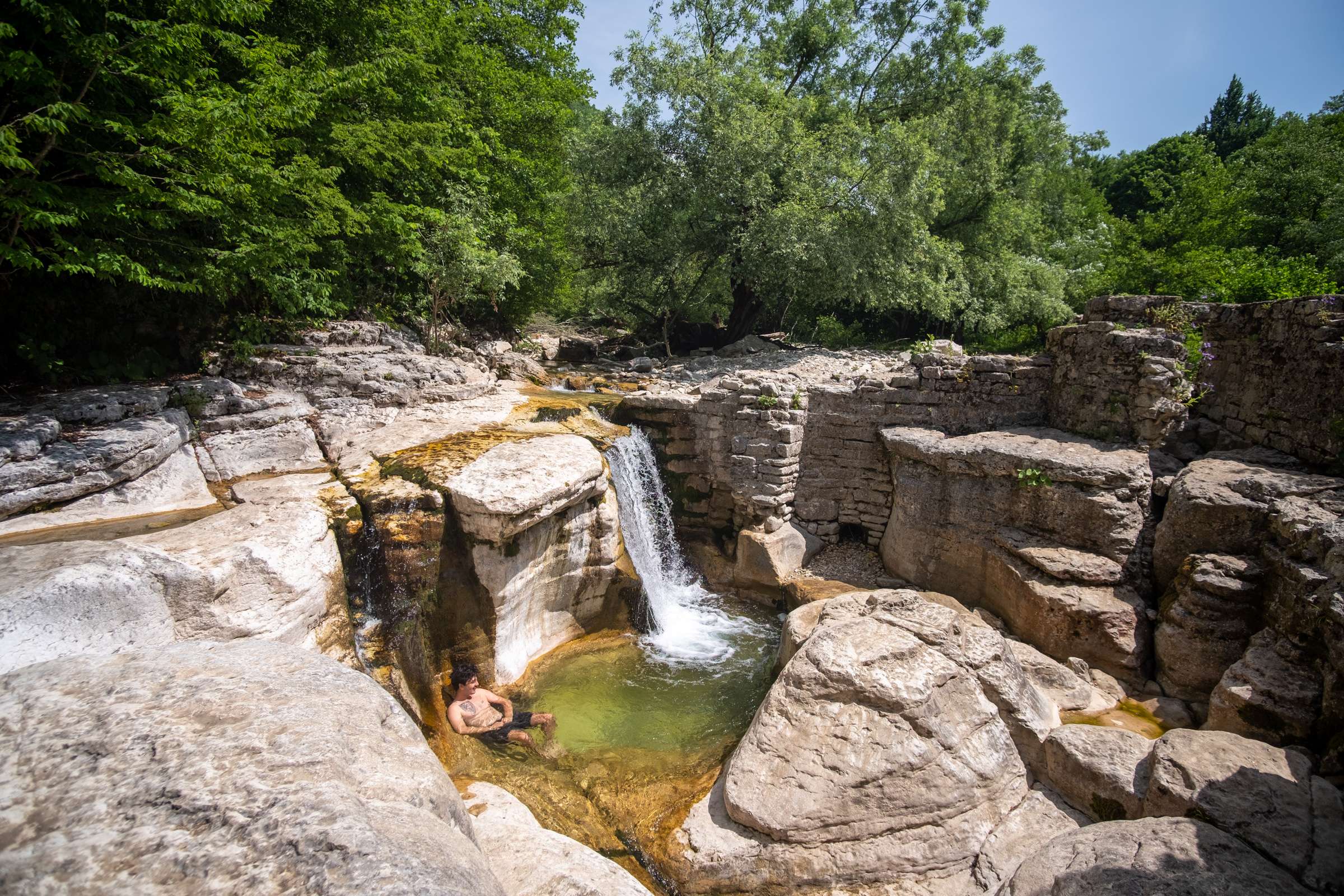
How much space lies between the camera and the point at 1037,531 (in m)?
6.86

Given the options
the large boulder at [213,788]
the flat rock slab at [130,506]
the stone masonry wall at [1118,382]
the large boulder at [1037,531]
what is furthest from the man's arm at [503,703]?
the stone masonry wall at [1118,382]

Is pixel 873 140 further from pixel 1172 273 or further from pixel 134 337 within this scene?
pixel 134 337

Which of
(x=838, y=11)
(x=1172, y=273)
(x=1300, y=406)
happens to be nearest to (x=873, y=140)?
(x=838, y=11)

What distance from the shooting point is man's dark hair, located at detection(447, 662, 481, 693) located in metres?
5.89

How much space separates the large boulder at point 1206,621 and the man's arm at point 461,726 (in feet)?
21.1

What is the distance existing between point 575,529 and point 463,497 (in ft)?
4.88

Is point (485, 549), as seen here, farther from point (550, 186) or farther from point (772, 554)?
point (550, 186)

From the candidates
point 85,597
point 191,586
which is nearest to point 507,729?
point 191,586

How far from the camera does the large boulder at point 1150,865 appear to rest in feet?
10.4

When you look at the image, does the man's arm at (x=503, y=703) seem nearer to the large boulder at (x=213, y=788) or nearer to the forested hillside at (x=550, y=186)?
the large boulder at (x=213, y=788)

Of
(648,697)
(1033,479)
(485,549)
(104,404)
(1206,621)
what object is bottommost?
(648,697)

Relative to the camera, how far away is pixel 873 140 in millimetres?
13172

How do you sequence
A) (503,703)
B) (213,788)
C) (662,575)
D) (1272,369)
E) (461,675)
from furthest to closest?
(662,575) < (1272,369) < (461,675) < (503,703) < (213,788)

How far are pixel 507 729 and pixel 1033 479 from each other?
6171 millimetres
